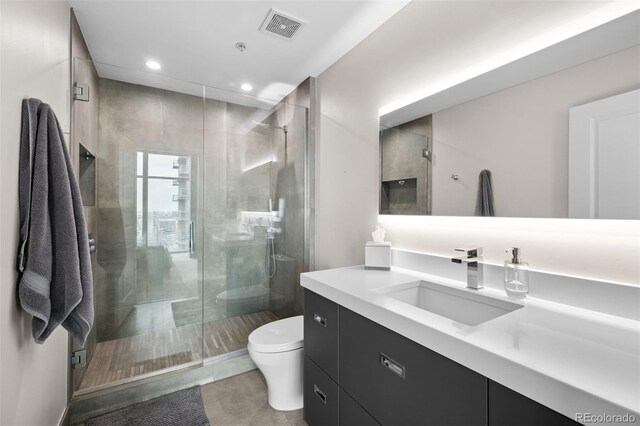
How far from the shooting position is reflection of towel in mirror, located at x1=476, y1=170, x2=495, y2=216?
4.33 ft

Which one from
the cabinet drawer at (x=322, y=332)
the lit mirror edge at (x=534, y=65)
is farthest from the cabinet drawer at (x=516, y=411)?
the lit mirror edge at (x=534, y=65)

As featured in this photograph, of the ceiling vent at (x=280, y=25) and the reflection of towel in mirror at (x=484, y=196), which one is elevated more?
the ceiling vent at (x=280, y=25)

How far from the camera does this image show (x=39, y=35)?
4.22 ft

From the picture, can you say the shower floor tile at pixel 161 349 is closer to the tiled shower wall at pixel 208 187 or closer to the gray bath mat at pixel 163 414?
the tiled shower wall at pixel 208 187

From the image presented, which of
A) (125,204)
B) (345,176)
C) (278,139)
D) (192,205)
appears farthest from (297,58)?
A: (125,204)

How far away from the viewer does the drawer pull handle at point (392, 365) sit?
0.98m

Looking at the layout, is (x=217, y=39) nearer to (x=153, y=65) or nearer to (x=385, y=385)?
(x=153, y=65)

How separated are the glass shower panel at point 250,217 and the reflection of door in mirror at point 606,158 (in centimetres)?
192

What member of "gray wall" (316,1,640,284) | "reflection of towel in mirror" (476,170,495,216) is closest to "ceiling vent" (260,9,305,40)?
"gray wall" (316,1,640,284)

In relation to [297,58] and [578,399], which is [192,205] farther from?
[578,399]

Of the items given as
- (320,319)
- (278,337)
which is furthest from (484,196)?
(278,337)

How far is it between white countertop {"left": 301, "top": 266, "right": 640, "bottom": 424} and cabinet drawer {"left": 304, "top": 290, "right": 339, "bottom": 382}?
0.84 ft

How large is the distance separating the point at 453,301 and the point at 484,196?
51 cm

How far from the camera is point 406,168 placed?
1.73 m
